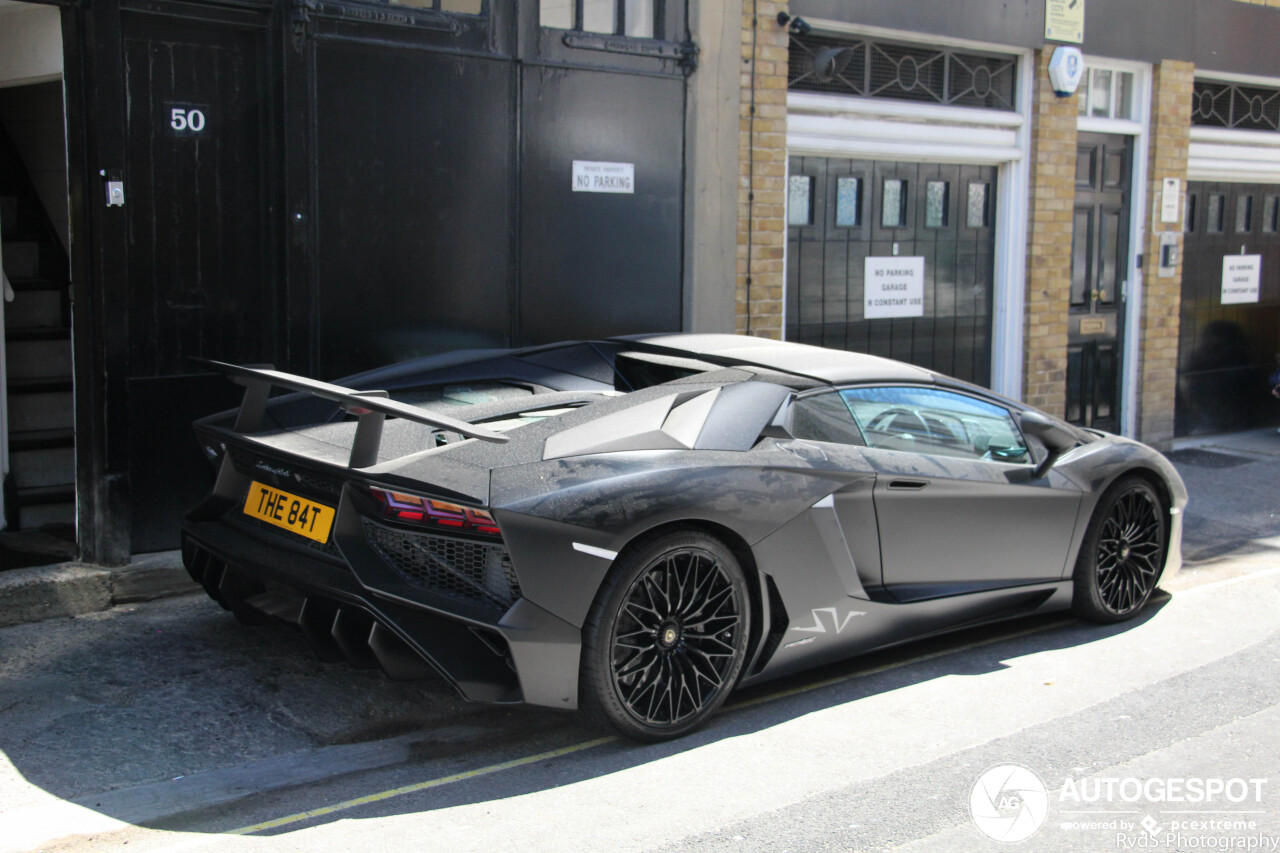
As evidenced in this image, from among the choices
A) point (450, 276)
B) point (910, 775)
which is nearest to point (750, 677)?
point (910, 775)

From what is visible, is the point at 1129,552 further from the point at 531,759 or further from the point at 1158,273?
the point at 1158,273

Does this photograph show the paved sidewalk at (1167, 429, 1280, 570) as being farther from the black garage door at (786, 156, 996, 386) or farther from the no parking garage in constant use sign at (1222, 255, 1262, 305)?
the black garage door at (786, 156, 996, 386)

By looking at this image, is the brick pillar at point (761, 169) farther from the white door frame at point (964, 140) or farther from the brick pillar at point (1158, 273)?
the brick pillar at point (1158, 273)

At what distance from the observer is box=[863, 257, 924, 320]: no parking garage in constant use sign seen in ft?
31.9

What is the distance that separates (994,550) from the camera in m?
5.38

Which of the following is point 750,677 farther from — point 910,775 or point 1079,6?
point 1079,6

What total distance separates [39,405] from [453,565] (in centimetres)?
441

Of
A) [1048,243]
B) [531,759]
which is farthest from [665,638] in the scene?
[1048,243]

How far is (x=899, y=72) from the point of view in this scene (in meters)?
9.69

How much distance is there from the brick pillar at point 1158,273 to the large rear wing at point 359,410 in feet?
29.3

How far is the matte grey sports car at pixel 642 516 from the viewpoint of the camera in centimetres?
404

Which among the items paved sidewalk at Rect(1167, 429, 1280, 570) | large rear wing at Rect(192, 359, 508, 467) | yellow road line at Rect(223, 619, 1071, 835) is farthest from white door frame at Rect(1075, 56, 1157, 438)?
large rear wing at Rect(192, 359, 508, 467)

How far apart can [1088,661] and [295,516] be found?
3.42 m

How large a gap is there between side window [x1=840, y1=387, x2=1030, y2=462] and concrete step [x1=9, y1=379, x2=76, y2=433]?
4.69m
